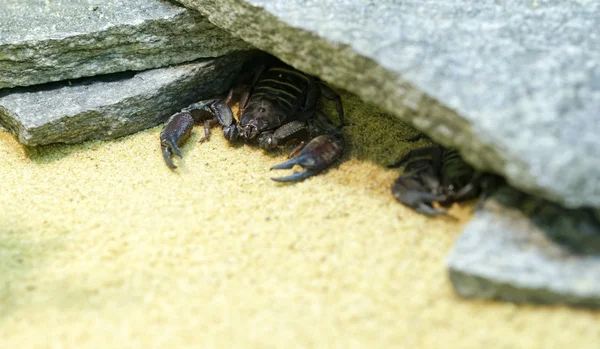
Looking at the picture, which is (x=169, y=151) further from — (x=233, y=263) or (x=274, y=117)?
(x=233, y=263)

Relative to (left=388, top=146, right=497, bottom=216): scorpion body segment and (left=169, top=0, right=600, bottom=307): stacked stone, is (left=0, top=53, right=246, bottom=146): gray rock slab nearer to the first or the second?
(left=169, top=0, right=600, bottom=307): stacked stone

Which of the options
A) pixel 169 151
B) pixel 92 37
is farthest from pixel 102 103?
pixel 169 151

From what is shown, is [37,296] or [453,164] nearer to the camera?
[37,296]

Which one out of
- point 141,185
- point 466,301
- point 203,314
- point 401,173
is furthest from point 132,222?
point 466,301

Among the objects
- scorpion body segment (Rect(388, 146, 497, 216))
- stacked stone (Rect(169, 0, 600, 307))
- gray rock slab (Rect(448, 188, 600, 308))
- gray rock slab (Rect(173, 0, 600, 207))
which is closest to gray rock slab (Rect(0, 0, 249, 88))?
gray rock slab (Rect(173, 0, 600, 207))

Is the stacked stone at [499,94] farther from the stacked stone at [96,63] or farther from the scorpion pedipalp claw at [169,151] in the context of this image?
the scorpion pedipalp claw at [169,151]

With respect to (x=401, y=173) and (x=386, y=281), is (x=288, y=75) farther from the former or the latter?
(x=386, y=281)
